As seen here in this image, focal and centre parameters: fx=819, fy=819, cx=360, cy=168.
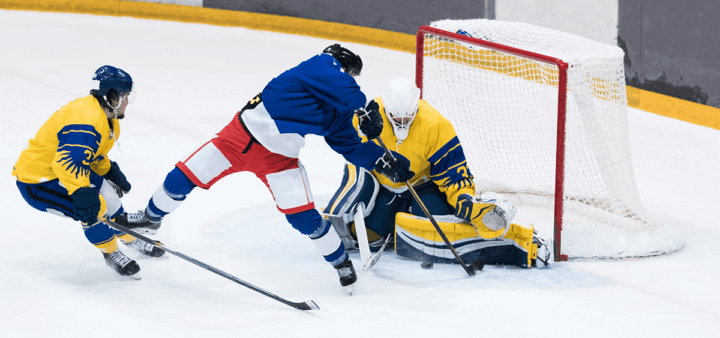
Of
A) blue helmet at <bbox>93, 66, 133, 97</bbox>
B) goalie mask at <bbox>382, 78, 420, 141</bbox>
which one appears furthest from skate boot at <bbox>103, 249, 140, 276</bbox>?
goalie mask at <bbox>382, 78, 420, 141</bbox>

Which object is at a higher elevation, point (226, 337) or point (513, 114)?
point (513, 114)

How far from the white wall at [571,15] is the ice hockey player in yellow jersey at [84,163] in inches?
145

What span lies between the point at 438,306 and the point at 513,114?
69.7 inches

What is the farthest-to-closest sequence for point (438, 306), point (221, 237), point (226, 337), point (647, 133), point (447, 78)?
1. point (647, 133)
2. point (447, 78)
3. point (221, 237)
4. point (438, 306)
5. point (226, 337)

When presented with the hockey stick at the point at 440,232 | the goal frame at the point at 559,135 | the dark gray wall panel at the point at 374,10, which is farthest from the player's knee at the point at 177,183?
the dark gray wall panel at the point at 374,10

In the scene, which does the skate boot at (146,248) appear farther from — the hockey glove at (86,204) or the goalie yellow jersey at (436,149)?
the goalie yellow jersey at (436,149)

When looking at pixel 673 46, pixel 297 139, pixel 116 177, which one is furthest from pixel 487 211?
pixel 673 46

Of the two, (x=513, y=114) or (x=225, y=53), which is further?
(x=225, y=53)

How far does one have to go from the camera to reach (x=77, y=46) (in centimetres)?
727

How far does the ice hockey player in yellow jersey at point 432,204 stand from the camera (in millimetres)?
3211

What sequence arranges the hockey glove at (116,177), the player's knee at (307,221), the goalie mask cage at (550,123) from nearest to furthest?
1. the player's knee at (307,221)
2. the hockey glove at (116,177)
3. the goalie mask cage at (550,123)

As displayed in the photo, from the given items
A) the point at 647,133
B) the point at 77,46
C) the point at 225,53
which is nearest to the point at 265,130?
the point at 647,133

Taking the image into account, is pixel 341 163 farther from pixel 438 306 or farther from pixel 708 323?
pixel 708 323

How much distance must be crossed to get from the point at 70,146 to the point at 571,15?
4.08 m
